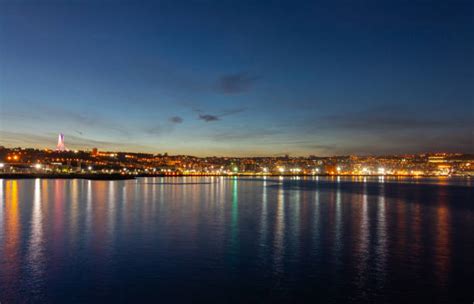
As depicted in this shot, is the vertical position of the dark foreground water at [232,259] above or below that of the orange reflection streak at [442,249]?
above

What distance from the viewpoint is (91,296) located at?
33.5 ft

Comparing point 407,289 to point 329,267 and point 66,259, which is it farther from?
point 66,259

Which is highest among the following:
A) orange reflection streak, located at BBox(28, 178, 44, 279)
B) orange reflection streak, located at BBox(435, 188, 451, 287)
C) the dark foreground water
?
orange reflection streak, located at BBox(28, 178, 44, 279)

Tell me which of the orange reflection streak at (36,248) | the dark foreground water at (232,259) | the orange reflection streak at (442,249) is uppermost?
the orange reflection streak at (36,248)

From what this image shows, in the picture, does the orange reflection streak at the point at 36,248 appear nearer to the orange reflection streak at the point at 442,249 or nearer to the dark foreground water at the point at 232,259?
the dark foreground water at the point at 232,259

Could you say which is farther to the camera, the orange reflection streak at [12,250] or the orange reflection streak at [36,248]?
the orange reflection streak at [36,248]

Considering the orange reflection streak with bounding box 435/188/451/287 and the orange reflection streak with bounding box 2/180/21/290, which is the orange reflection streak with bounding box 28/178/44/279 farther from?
the orange reflection streak with bounding box 435/188/451/287

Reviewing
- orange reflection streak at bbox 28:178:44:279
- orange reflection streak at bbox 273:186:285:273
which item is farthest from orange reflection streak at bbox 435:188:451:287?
orange reflection streak at bbox 28:178:44:279

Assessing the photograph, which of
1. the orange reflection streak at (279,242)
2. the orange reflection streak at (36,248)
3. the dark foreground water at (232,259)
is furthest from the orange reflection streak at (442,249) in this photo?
the orange reflection streak at (36,248)

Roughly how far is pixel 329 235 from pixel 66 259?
36.1ft

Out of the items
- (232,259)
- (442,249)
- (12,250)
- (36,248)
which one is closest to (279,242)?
(232,259)

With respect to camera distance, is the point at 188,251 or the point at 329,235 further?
the point at 329,235

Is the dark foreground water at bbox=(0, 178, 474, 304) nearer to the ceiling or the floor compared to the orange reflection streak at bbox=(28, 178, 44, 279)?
nearer to the floor

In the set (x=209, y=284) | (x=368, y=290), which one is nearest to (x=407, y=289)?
(x=368, y=290)
